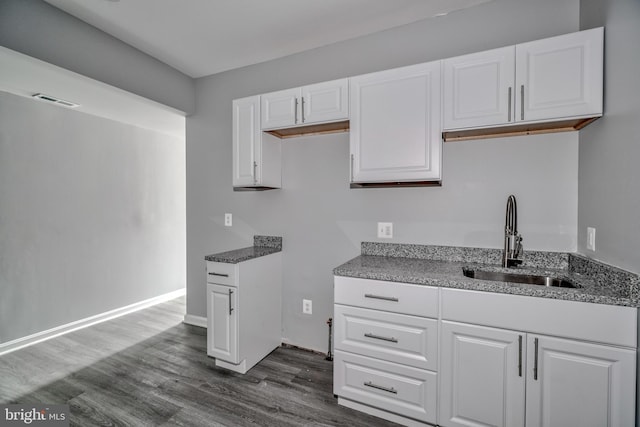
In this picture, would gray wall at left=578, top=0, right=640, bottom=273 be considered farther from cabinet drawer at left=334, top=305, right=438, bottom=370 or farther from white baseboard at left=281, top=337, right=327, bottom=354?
white baseboard at left=281, top=337, right=327, bottom=354

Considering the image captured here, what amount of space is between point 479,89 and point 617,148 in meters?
0.71

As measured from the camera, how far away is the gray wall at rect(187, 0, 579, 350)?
1.87m

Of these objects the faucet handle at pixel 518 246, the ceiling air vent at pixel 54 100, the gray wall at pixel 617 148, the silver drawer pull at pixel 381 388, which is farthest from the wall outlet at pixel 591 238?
the ceiling air vent at pixel 54 100

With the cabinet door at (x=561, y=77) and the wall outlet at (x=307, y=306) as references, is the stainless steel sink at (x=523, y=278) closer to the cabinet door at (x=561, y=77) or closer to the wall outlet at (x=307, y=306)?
the cabinet door at (x=561, y=77)

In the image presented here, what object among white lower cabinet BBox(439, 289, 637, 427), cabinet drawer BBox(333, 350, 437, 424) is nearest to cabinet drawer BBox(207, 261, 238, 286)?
cabinet drawer BBox(333, 350, 437, 424)

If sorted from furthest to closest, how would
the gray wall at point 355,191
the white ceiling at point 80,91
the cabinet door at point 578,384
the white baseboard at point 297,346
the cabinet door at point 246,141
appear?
the white baseboard at point 297,346 → the cabinet door at point 246,141 → the white ceiling at point 80,91 → the gray wall at point 355,191 → the cabinet door at point 578,384

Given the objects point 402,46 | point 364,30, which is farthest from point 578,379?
point 364,30

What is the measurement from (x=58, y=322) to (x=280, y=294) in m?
2.37

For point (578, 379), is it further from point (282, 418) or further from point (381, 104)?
point (381, 104)

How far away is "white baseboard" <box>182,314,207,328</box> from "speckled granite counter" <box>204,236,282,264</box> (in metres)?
1.06

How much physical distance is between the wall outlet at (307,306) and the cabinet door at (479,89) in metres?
1.79

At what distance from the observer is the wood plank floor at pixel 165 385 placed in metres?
1.76

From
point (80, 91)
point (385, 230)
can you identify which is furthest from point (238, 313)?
point (80, 91)

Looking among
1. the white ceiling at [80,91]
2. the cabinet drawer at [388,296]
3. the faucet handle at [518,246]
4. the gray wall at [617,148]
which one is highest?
the white ceiling at [80,91]
